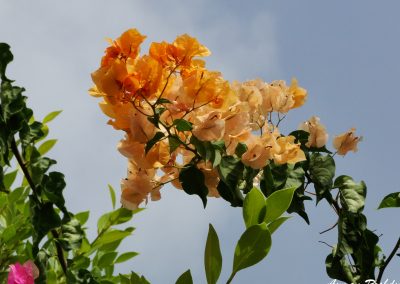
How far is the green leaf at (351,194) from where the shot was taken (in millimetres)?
1261

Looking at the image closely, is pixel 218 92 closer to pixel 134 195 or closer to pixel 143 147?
pixel 143 147

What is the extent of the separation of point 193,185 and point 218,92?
0.15 m

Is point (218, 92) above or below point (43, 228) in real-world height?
above

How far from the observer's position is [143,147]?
42.8 inches

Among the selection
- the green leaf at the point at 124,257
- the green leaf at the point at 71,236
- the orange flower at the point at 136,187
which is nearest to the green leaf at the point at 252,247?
the orange flower at the point at 136,187

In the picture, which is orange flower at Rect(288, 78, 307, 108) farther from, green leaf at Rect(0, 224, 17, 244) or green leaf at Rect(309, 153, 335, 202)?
green leaf at Rect(0, 224, 17, 244)

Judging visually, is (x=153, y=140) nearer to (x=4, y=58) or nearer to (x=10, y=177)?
(x=4, y=58)

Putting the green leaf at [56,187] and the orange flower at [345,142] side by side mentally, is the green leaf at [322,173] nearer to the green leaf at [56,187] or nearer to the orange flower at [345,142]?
the orange flower at [345,142]

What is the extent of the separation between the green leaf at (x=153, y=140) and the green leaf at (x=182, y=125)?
0.03m

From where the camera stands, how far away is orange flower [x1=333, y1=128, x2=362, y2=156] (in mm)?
1354

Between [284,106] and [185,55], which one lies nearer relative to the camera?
[185,55]

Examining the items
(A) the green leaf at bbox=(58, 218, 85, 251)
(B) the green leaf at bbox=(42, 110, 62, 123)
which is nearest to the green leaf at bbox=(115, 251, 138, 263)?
(B) the green leaf at bbox=(42, 110, 62, 123)

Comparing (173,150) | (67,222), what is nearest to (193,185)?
(173,150)

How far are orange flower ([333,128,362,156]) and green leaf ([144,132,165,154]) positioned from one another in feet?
1.43
